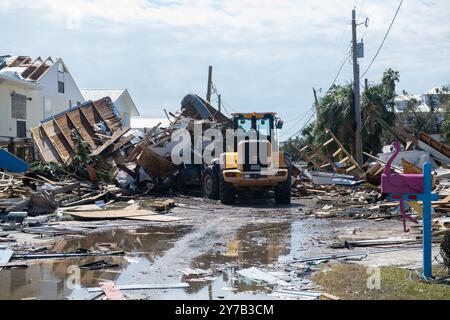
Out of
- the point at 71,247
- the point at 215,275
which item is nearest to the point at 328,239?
the point at 215,275

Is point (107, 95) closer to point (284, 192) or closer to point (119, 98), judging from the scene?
point (119, 98)

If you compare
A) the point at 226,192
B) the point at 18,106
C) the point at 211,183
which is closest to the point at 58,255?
→ the point at 226,192

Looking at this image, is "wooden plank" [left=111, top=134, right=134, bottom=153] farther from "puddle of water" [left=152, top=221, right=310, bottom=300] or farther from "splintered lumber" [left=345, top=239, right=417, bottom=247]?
"splintered lumber" [left=345, top=239, right=417, bottom=247]

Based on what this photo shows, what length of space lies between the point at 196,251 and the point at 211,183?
10.2m

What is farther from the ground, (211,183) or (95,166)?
(95,166)

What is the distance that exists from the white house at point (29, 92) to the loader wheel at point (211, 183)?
42.1ft

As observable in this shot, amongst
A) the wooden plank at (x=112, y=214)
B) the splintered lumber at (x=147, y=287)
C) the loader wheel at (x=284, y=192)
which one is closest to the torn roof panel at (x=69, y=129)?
the wooden plank at (x=112, y=214)

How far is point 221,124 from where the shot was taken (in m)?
22.9

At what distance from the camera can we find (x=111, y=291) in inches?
295

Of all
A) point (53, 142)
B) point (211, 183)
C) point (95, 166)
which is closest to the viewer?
point (211, 183)

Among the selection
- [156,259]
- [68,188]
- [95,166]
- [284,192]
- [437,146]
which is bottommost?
[156,259]
